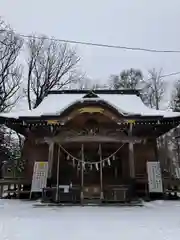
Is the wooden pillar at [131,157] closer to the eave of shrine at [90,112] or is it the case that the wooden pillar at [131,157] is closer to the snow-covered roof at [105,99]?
the eave of shrine at [90,112]

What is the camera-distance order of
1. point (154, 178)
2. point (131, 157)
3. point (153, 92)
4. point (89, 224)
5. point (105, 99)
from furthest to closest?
1. point (153, 92)
2. point (105, 99)
3. point (131, 157)
4. point (154, 178)
5. point (89, 224)

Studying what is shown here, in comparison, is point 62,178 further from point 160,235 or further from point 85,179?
point 160,235

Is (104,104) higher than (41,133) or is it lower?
higher

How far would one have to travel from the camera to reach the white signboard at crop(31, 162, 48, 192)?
35.3 ft

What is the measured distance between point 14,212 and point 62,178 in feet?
15.7

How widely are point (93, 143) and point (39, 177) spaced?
3067mm

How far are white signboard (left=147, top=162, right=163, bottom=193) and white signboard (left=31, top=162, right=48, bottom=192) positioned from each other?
4.52 metres

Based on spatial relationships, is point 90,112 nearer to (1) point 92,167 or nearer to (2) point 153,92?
(1) point 92,167

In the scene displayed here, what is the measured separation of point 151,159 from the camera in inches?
503

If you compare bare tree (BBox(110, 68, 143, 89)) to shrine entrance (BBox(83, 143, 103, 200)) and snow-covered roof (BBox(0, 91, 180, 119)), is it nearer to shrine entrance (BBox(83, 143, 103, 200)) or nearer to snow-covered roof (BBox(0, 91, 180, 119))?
snow-covered roof (BBox(0, 91, 180, 119))

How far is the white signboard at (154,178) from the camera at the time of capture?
10.6 metres

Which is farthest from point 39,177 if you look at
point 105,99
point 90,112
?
point 105,99

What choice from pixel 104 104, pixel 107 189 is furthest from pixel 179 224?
pixel 104 104

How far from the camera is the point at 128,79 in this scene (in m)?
29.4
